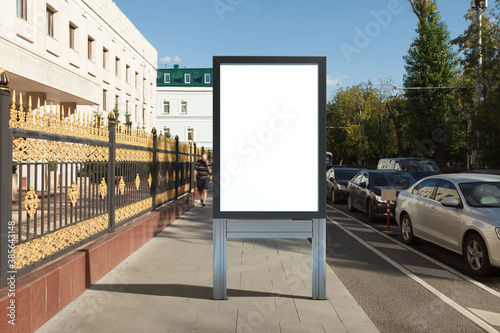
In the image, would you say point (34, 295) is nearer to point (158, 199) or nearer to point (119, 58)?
point (158, 199)

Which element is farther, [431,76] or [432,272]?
[431,76]

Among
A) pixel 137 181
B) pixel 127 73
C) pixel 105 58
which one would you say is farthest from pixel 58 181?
pixel 127 73

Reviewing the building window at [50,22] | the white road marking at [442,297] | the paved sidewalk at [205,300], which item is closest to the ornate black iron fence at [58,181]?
the paved sidewalk at [205,300]

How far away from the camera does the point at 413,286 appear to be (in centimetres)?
627

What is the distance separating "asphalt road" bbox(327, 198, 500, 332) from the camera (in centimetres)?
485

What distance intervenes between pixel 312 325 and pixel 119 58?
34.2 meters

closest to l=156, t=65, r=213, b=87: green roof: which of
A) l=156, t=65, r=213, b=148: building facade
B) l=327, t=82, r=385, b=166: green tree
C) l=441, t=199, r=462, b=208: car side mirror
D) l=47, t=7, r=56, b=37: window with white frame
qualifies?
l=156, t=65, r=213, b=148: building facade

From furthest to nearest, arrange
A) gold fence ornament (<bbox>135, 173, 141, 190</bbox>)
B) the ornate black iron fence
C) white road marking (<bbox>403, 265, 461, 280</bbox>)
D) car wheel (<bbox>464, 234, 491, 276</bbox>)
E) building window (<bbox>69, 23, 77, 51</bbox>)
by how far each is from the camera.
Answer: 1. building window (<bbox>69, 23, 77, 51</bbox>)
2. gold fence ornament (<bbox>135, 173, 141, 190</bbox>)
3. white road marking (<bbox>403, 265, 461, 280</bbox>)
4. car wheel (<bbox>464, 234, 491, 276</bbox>)
5. the ornate black iron fence

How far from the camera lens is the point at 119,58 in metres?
35.5

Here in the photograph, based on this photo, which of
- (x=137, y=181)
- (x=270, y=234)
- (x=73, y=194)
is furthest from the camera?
(x=137, y=181)

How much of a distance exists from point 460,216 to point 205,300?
4.53m

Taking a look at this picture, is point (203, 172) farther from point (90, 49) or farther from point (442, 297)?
point (90, 49)

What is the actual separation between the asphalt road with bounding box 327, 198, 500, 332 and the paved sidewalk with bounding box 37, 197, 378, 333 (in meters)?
0.37

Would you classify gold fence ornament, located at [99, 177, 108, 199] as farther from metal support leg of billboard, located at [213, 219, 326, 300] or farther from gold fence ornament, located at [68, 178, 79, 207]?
metal support leg of billboard, located at [213, 219, 326, 300]
